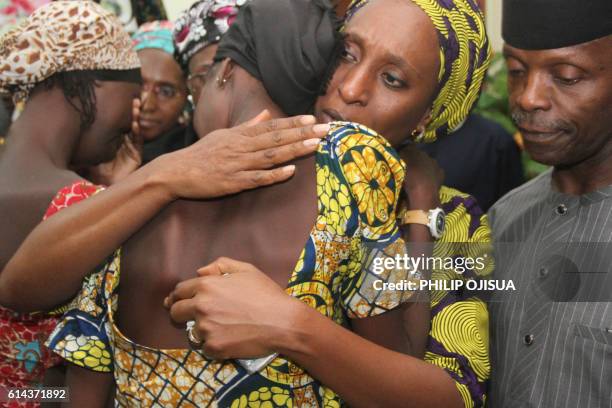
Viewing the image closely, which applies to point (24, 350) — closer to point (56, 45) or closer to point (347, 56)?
point (56, 45)

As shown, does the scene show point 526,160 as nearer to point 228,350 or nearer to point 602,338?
point 602,338

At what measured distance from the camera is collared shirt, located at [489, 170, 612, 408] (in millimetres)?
1875

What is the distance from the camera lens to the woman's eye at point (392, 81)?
2.14m

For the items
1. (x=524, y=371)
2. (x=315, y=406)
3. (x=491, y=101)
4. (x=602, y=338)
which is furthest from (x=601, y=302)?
(x=491, y=101)

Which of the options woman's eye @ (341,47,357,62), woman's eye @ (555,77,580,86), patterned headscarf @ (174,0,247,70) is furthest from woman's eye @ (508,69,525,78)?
patterned headscarf @ (174,0,247,70)

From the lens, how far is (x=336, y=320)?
1687 mm

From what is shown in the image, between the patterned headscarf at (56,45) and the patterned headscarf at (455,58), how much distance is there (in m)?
→ 0.94

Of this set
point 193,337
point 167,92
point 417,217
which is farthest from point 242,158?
point 167,92

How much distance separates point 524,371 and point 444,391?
458mm

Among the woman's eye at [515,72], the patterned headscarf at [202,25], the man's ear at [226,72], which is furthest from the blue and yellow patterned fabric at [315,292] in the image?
the patterned headscarf at [202,25]

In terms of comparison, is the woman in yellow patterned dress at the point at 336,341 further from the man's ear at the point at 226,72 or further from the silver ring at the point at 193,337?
the man's ear at the point at 226,72

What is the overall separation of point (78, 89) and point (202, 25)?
0.95m

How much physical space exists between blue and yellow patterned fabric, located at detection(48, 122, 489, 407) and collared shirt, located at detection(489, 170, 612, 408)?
1.76 ft

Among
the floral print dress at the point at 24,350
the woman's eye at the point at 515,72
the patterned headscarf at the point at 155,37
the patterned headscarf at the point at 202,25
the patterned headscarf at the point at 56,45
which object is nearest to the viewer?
the woman's eye at the point at 515,72
